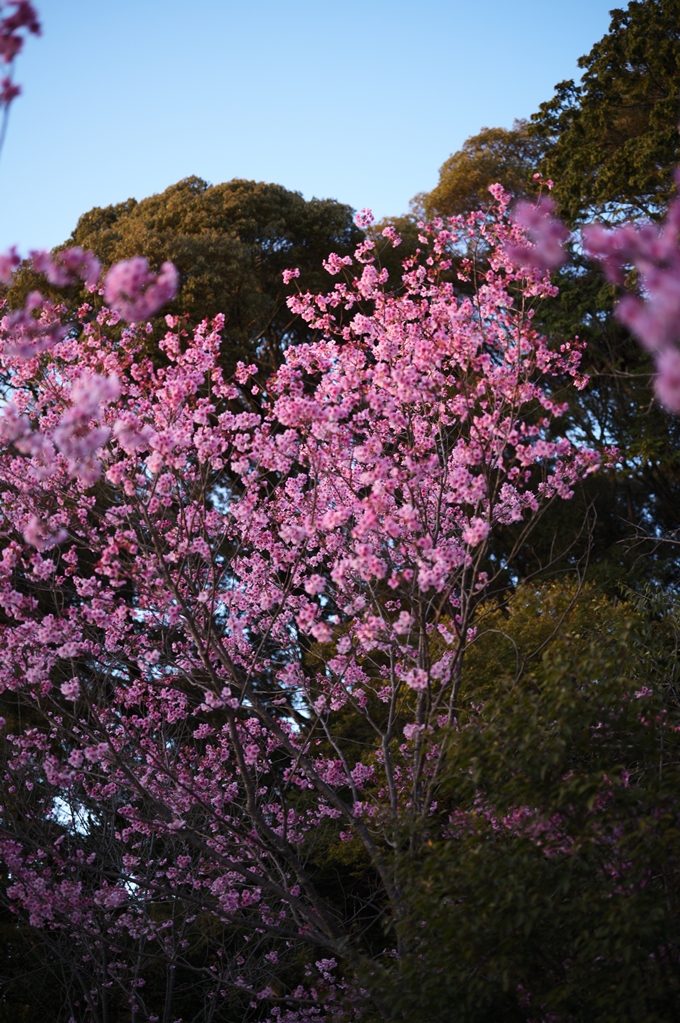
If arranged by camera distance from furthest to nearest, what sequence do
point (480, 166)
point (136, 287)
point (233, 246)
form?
point (480, 166) → point (233, 246) → point (136, 287)

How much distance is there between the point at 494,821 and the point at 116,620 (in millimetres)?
2798

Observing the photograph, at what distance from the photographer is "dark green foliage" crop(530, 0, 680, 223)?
37.4ft

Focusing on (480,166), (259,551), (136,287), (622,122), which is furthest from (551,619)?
(480,166)

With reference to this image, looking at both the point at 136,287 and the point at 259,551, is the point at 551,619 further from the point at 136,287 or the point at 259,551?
the point at 136,287

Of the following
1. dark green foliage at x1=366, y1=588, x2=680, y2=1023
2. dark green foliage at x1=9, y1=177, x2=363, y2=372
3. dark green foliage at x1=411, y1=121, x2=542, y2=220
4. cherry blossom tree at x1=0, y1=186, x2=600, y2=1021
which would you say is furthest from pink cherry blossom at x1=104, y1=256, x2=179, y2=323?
dark green foliage at x1=411, y1=121, x2=542, y2=220

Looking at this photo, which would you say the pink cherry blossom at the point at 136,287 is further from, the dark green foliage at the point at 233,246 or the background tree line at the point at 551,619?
the dark green foliage at the point at 233,246

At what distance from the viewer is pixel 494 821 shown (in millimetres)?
4551

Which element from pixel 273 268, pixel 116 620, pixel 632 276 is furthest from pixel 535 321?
pixel 116 620

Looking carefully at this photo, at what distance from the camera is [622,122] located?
42.7 ft

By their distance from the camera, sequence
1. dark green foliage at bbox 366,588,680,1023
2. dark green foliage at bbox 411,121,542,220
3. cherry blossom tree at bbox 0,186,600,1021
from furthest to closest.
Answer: dark green foliage at bbox 411,121,542,220 < cherry blossom tree at bbox 0,186,600,1021 < dark green foliage at bbox 366,588,680,1023

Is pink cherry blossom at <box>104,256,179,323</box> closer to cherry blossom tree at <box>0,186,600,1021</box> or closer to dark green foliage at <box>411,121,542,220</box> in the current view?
cherry blossom tree at <box>0,186,600,1021</box>

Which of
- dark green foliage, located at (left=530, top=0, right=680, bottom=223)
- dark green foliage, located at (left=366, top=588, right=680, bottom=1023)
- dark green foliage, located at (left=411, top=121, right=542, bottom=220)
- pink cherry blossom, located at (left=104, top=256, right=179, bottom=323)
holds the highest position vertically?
dark green foliage, located at (left=411, top=121, right=542, bottom=220)

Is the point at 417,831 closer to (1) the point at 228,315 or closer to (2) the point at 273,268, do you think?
(1) the point at 228,315

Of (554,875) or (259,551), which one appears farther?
(259,551)
